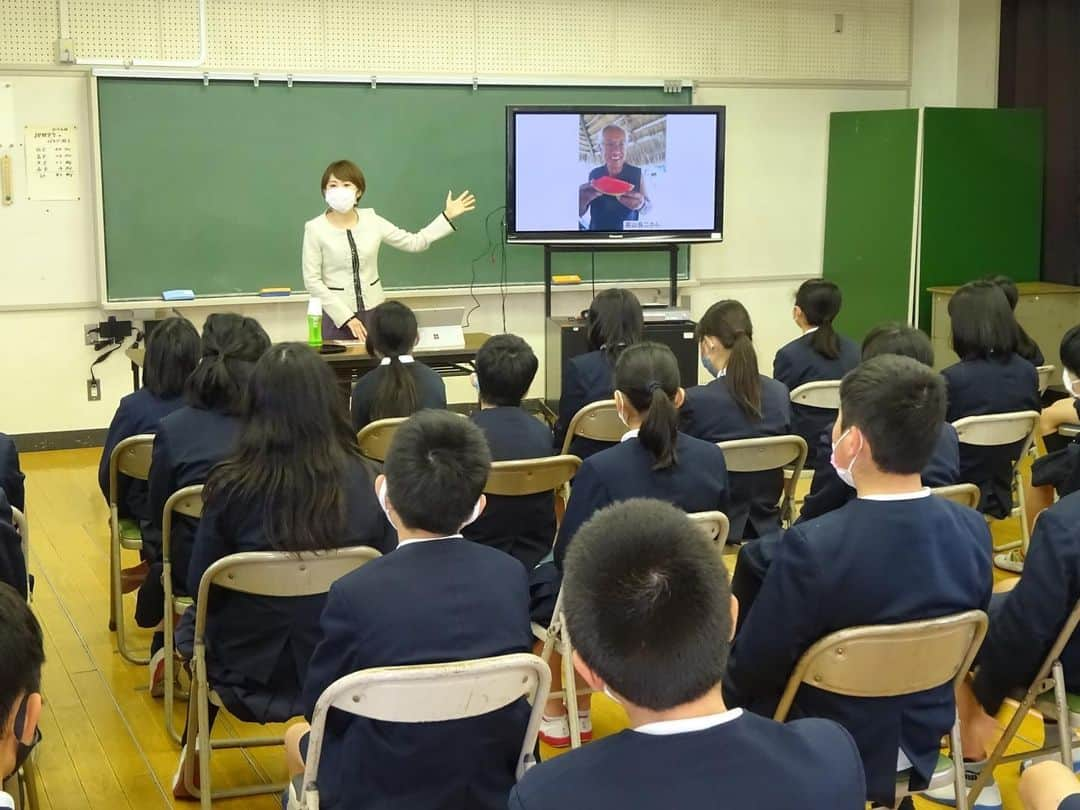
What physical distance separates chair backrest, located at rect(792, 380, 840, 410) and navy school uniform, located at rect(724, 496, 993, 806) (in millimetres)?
2386

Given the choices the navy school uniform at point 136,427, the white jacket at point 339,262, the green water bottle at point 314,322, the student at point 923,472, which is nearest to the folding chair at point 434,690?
the student at point 923,472

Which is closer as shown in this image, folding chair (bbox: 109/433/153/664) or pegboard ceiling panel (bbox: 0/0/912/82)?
folding chair (bbox: 109/433/153/664)

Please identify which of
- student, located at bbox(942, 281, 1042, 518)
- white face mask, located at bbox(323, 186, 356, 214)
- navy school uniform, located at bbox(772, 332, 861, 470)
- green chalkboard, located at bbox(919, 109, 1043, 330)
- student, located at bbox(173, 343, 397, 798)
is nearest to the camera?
student, located at bbox(173, 343, 397, 798)

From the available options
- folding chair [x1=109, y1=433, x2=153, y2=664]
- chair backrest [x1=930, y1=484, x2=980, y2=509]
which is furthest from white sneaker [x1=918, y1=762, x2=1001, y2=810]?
folding chair [x1=109, y1=433, x2=153, y2=664]

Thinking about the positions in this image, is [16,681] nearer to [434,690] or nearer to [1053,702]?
[434,690]

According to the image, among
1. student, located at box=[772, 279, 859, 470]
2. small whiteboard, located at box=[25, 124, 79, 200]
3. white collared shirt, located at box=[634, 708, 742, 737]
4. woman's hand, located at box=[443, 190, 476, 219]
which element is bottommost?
white collared shirt, located at box=[634, 708, 742, 737]

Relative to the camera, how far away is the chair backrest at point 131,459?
373 cm

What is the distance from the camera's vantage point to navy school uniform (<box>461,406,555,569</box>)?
11.5 feet

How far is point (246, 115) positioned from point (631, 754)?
602 cm

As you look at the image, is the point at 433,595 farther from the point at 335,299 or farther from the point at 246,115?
the point at 246,115

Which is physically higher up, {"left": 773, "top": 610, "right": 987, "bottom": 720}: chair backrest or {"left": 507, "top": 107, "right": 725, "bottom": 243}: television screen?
{"left": 507, "top": 107, "right": 725, "bottom": 243}: television screen

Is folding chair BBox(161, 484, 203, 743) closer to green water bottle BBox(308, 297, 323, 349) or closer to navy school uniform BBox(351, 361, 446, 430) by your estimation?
navy school uniform BBox(351, 361, 446, 430)

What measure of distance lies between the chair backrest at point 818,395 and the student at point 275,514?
7.63ft

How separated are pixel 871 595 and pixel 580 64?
576cm
